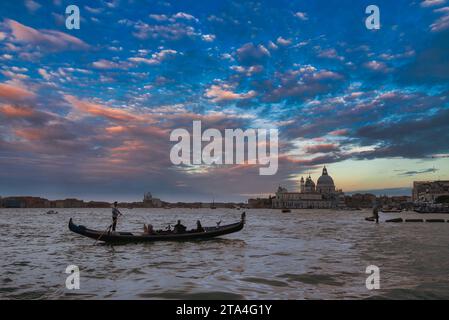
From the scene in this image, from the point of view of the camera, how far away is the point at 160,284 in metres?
12.4

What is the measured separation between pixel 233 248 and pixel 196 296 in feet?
42.3

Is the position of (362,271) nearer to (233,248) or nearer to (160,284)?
(160,284)

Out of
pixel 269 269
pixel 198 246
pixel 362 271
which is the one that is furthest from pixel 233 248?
pixel 362 271

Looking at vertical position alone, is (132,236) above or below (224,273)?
above
